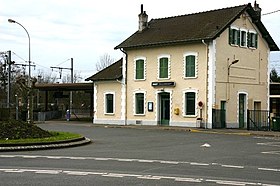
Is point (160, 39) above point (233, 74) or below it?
above

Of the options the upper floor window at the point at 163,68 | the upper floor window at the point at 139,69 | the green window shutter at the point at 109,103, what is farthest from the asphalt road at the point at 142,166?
the green window shutter at the point at 109,103

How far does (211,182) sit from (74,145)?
1147cm

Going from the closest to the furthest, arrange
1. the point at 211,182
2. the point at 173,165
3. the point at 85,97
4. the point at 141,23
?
1. the point at 211,182
2. the point at 173,165
3. the point at 141,23
4. the point at 85,97

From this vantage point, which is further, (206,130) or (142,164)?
(206,130)

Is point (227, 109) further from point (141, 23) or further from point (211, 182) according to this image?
point (211, 182)

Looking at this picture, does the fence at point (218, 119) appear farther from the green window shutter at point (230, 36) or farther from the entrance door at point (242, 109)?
the green window shutter at point (230, 36)

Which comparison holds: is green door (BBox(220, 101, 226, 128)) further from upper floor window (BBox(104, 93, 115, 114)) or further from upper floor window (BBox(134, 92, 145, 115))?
upper floor window (BBox(104, 93, 115, 114))

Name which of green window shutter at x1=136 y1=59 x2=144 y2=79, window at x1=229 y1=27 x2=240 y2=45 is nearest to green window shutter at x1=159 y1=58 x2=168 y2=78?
green window shutter at x1=136 y1=59 x2=144 y2=79

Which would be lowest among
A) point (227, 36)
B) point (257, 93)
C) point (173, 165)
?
point (173, 165)

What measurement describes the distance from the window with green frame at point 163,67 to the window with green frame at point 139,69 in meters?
2.11

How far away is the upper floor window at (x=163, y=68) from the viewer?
40.5 m

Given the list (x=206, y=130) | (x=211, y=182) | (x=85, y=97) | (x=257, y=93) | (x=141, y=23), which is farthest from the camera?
(x=85, y=97)

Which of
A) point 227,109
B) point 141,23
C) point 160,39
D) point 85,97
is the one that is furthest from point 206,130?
point 85,97

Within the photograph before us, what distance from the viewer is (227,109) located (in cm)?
3878
